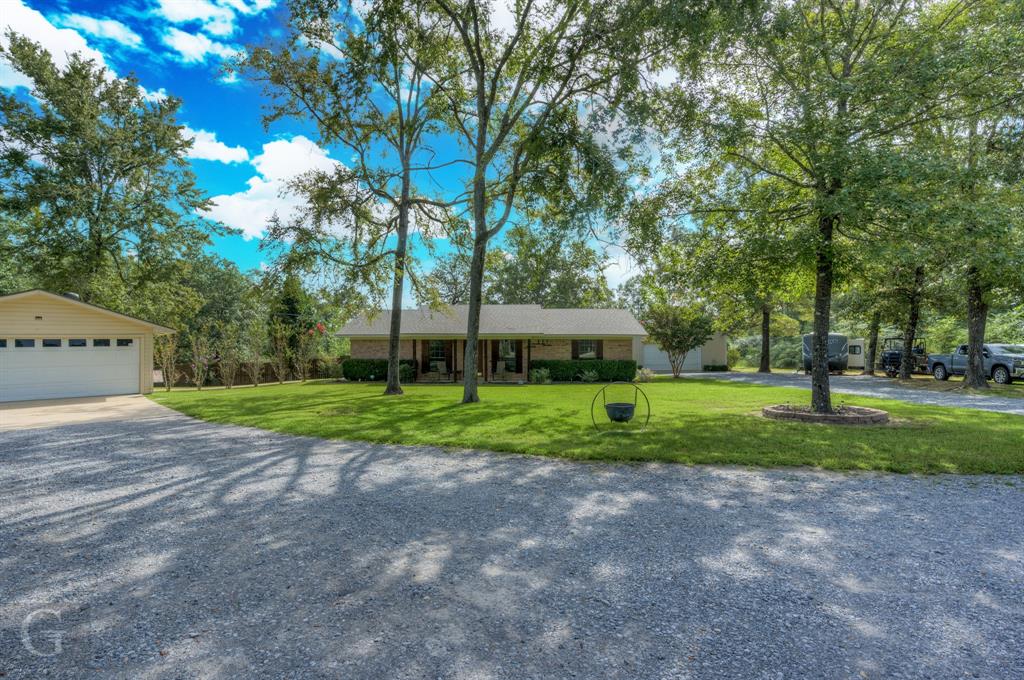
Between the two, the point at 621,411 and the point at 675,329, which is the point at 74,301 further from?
the point at 675,329

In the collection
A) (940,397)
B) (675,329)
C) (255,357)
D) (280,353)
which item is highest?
(675,329)

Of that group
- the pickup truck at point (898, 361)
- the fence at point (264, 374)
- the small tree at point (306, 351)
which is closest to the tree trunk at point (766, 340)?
the pickup truck at point (898, 361)

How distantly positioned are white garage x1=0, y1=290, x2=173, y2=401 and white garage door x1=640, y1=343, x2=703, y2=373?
2428cm

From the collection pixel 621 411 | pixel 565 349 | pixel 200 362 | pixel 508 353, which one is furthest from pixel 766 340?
pixel 200 362

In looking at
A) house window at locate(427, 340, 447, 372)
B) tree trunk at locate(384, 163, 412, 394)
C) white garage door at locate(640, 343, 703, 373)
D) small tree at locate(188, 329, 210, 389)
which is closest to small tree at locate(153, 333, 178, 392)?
small tree at locate(188, 329, 210, 389)

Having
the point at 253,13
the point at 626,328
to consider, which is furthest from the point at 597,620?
the point at 626,328

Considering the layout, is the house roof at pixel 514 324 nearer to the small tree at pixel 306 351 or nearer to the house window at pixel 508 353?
the house window at pixel 508 353

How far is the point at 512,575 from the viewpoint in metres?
3.41

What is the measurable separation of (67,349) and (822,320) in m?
22.2

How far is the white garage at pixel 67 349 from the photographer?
1521cm

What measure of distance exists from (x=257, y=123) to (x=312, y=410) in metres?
10.3

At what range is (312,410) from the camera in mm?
12508

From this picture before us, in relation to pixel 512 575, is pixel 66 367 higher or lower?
higher

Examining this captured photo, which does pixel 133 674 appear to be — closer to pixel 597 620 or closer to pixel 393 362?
pixel 597 620
